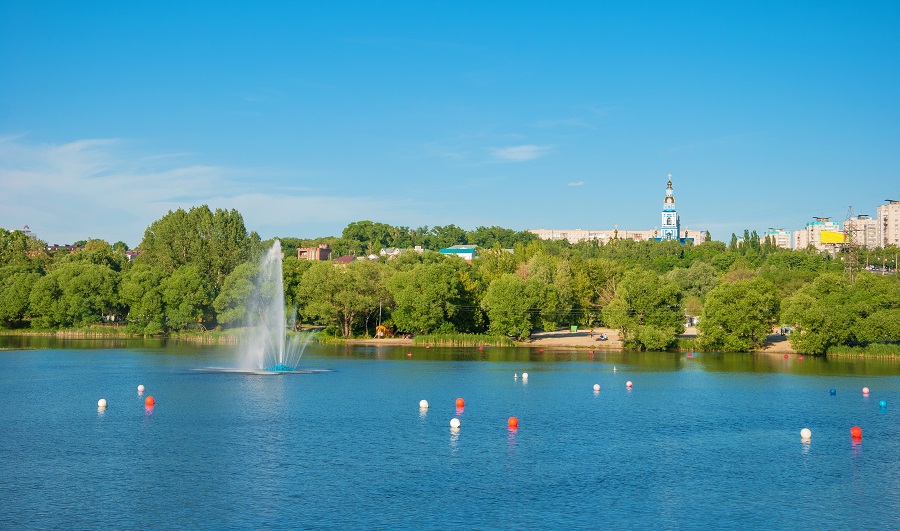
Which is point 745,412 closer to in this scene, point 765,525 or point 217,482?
point 765,525

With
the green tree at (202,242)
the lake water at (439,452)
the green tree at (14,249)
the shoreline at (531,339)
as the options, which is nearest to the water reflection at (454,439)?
the lake water at (439,452)

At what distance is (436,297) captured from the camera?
109 meters

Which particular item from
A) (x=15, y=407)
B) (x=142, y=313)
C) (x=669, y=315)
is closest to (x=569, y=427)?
(x=15, y=407)

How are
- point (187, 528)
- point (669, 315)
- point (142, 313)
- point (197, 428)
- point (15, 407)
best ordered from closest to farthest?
point (187, 528)
point (197, 428)
point (15, 407)
point (669, 315)
point (142, 313)

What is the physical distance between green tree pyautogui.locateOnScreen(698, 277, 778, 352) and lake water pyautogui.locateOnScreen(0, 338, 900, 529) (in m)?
29.7

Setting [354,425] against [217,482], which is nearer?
[217,482]

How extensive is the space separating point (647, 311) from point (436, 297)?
26.4m

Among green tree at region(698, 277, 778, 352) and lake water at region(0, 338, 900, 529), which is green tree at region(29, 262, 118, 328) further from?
green tree at region(698, 277, 778, 352)

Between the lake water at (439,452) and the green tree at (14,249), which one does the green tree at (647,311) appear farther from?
the green tree at (14,249)

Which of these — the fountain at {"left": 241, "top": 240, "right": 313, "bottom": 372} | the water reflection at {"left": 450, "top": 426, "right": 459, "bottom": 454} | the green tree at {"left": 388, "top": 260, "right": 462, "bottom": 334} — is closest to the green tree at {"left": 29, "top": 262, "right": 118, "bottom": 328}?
the fountain at {"left": 241, "top": 240, "right": 313, "bottom": 372}

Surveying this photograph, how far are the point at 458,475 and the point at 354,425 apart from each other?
38.6 feet

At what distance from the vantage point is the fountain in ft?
248

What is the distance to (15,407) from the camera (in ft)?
162

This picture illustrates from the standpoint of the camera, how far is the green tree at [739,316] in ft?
321
